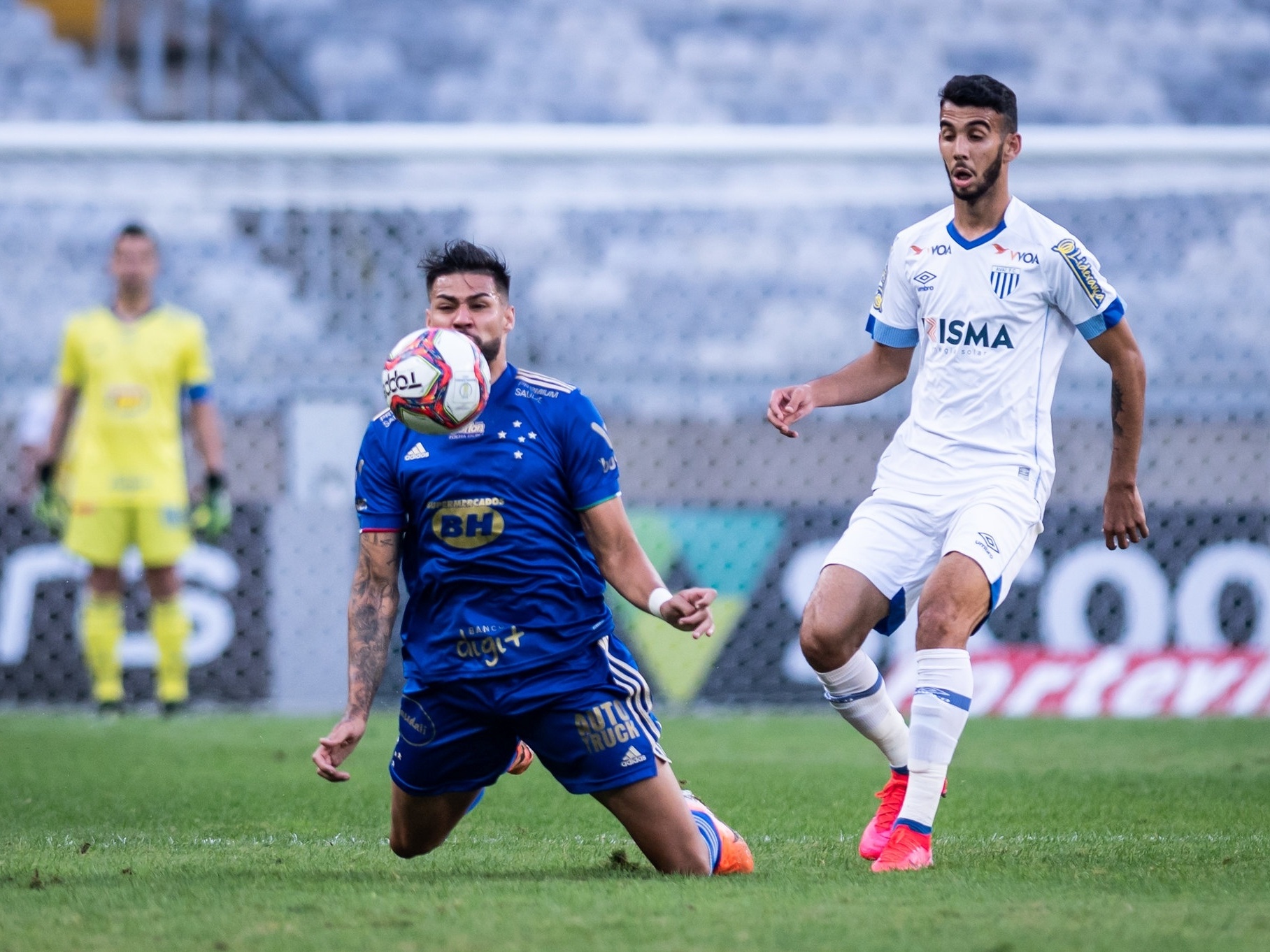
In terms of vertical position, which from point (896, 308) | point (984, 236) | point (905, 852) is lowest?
point (905, 852)

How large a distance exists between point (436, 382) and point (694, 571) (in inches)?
235

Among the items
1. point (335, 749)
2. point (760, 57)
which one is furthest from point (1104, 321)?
point (760, 57)

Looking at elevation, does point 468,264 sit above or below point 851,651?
above

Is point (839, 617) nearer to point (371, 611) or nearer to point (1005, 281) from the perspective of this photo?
point (1005, 281)

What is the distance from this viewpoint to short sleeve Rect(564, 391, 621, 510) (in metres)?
4.17

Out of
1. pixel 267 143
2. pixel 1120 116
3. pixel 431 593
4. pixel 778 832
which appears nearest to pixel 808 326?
pixel 267 143

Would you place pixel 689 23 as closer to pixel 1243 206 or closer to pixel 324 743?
pixel 1243 206

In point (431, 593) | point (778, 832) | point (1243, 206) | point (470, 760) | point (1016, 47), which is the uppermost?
point (1016, 47)

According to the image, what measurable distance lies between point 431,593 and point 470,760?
1.49 ft

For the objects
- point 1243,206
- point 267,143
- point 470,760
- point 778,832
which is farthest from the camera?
point 1243,206

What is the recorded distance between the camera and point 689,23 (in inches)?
643

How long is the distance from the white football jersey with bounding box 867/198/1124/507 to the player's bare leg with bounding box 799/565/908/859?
38 centimetres

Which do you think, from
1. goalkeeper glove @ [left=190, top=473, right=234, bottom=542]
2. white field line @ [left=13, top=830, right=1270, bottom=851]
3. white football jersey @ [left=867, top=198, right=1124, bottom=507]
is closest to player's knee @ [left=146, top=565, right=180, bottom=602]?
goalkeeper glove @ [left=190, top=473, right=234, bottom=542]

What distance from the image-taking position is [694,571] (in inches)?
382
